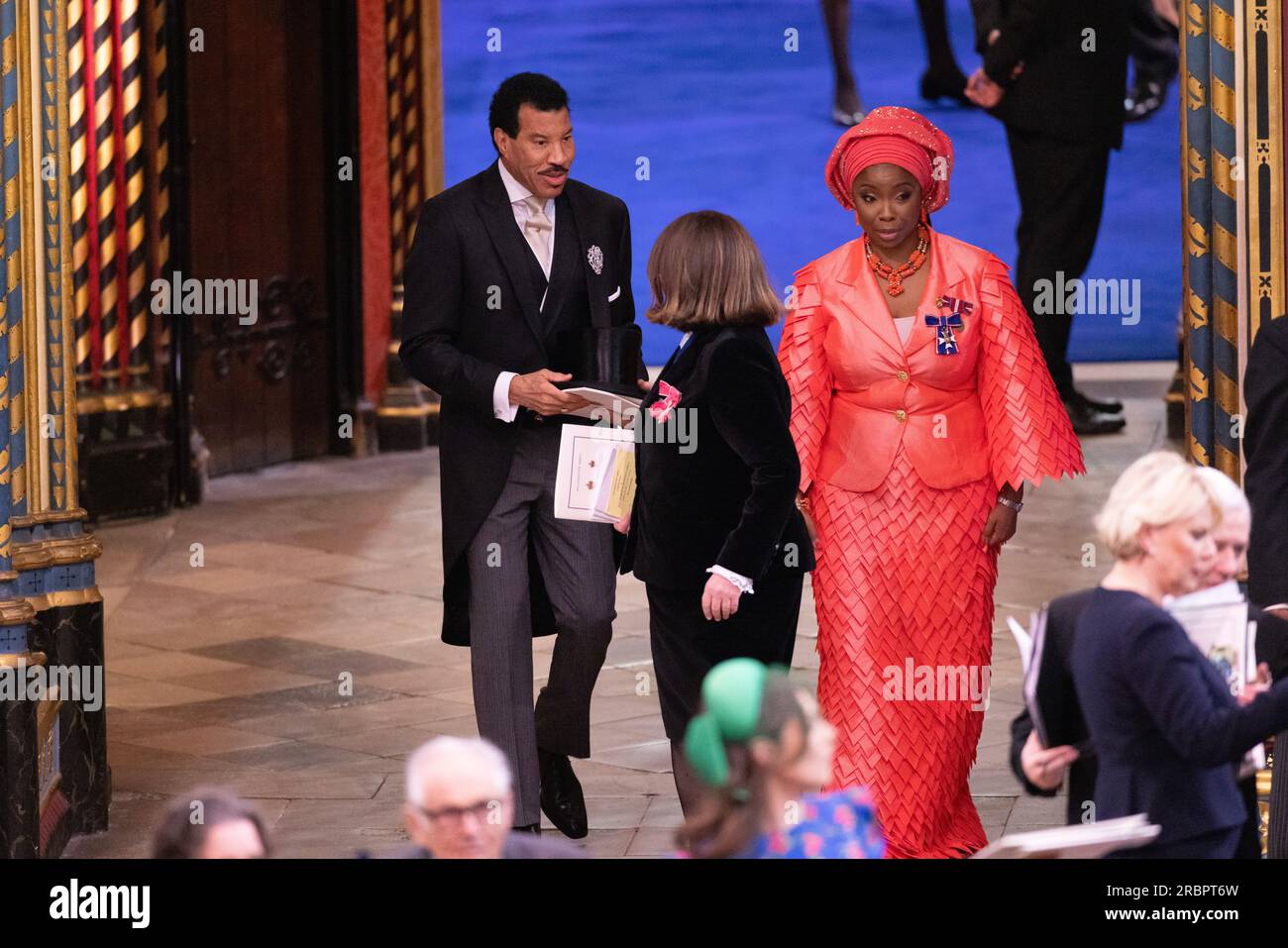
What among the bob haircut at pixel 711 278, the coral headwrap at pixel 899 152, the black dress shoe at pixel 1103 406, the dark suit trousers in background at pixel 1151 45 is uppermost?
the dark suit trousers in background at pixel 1151 45

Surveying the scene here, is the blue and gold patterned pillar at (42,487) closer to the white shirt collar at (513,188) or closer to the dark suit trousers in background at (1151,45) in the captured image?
the white shirt collar at (513,188)

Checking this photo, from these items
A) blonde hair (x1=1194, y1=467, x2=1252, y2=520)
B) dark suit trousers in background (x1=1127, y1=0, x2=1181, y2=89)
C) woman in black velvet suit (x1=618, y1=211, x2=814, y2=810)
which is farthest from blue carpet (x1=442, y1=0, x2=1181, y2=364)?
blonde hair (x1=1194, y1=467, x2=1252, y2=520)

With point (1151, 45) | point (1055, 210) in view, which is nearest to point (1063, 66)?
point (1055, 210)

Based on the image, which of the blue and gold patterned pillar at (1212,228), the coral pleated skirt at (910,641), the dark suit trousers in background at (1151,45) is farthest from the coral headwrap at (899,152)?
the dark suit trousers in background at (1151,45)

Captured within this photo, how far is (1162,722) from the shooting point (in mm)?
3527

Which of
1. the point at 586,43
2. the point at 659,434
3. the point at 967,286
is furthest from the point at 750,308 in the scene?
the point at 586,43

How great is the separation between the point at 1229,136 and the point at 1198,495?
197 centimetres

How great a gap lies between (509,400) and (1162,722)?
2.29 m

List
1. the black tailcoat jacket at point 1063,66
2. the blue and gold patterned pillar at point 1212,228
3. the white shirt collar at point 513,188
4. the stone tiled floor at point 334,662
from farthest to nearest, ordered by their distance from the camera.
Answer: the black tailcoat jacket at point 1063,66, the stone tiled floor at point 334,662, the white shirt collar at point 513,188, the blue and gold patterned pillar at point 1212,228

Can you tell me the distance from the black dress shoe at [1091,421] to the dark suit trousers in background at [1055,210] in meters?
0.81

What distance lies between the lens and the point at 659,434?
16.8ft

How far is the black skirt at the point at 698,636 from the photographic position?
203 inches

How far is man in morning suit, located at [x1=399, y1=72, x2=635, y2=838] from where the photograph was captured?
5570 mm

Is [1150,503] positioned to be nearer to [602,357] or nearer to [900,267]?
[900,267]
